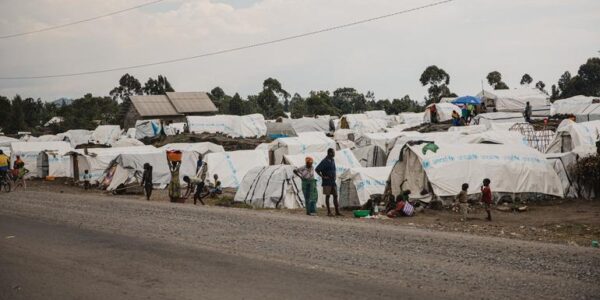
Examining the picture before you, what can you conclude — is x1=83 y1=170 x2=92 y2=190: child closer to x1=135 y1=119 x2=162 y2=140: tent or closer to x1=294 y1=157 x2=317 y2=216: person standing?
x1=294 y1=157 x2=317 y2=216: person standing

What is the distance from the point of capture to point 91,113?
299 feet

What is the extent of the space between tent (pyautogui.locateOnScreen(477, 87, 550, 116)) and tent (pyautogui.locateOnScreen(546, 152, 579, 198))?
28.0 m

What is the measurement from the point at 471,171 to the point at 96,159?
2238 centimetres

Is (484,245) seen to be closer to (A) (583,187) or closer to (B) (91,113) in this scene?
(A) (583,187)

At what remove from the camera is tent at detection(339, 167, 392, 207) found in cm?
1975

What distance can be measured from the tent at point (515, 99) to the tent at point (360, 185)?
30.5m

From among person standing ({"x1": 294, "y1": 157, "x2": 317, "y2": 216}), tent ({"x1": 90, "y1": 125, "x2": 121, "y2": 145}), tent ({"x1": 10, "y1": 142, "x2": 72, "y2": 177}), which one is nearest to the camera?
person standing ({"x1": 294, "y1": 157, "x2": 317, "y2": 216})

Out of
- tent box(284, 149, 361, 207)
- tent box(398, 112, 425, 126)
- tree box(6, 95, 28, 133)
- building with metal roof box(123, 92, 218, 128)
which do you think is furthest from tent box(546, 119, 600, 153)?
tree box(6, 95, 28, 133)

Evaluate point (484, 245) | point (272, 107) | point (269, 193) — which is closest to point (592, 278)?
point (484, 245)

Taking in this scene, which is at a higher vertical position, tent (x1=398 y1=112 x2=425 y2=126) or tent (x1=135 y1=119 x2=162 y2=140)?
tent (x1=398 y1=112 x2=425 y2=126)

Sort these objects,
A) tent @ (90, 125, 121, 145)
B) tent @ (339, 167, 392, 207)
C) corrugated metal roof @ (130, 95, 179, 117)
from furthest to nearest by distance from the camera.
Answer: corrugated metal roof @ (130, 95, 179, 117), tent @ (90, 125, 121, 145), tent @ (339, 167, 392, 207)

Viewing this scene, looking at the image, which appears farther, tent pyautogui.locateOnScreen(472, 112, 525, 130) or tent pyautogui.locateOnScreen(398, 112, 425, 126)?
tent pyautogui.locateOnScreen(398, 112, 425, 126)

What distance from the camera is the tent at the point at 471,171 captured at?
1911 cm

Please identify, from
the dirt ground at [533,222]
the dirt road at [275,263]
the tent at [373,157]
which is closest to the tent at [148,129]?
the tent at [373,157]
